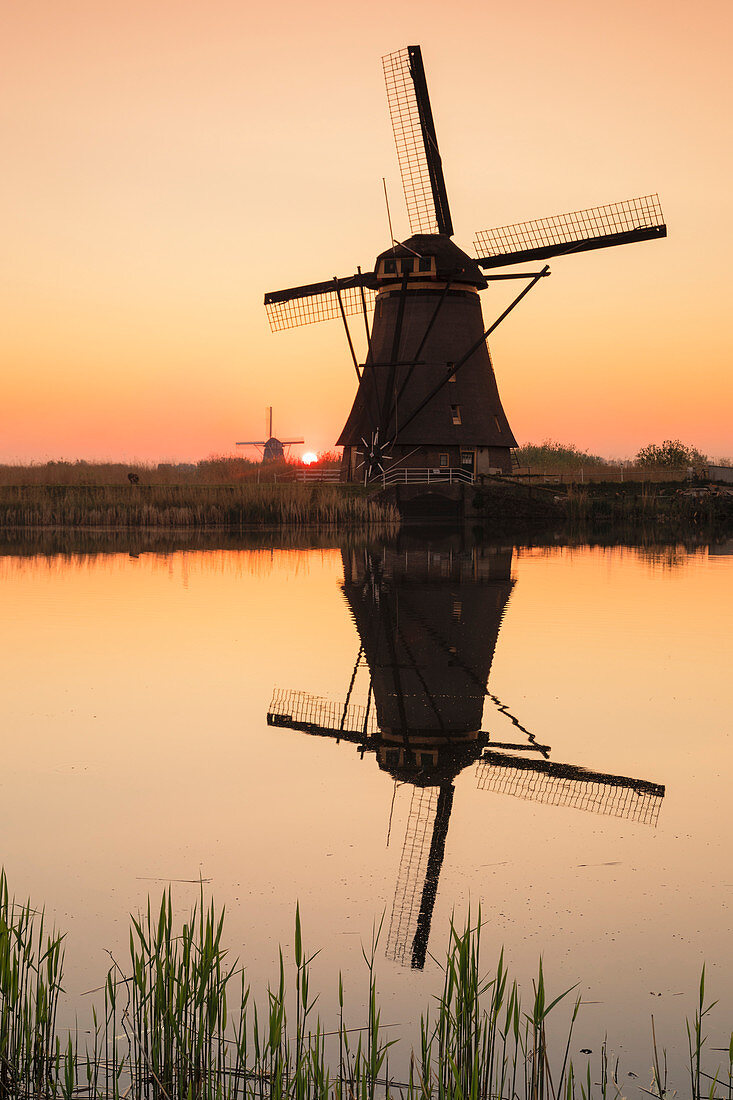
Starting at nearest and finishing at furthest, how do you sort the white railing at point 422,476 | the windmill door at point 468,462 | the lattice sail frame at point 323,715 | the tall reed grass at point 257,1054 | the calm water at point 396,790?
the tall reed grass at point 257,1054 < the calm water at point 396,790 < the lattice sail frame at point 323,715 < the white railing at point 422,476 < the windmill door at point 468,462

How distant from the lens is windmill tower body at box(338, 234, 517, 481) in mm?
34688

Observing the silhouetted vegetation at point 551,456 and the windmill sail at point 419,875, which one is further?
the silhouetted vegetation at point 551,456

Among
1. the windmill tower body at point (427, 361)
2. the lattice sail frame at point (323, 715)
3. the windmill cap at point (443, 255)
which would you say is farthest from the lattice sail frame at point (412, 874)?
the windmill cap at point (443, 255)

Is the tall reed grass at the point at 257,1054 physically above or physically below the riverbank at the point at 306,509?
below

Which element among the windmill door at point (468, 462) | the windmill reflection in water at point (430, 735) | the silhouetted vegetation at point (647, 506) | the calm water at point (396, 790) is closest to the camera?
the calm water at point (396, 790)

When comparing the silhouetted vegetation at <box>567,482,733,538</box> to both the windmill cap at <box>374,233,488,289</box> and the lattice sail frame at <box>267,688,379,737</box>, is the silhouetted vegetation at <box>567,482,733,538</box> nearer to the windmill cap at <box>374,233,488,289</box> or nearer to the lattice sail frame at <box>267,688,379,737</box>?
the windmill cap at <box>374,233,488,289</box>

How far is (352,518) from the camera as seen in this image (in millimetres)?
34625

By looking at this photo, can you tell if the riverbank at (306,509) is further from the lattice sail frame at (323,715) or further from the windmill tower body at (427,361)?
the lattice sail frame at (323,715)

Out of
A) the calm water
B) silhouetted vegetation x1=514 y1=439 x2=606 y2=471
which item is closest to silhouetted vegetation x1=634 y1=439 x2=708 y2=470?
silhouetted vegetation x1=514 y1=439 x2=606 y2=471

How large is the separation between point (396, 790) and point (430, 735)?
1379 mm

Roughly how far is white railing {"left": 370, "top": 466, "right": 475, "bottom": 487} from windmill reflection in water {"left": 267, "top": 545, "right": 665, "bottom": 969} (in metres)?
21.1

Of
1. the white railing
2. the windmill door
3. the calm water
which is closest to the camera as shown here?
the calm water

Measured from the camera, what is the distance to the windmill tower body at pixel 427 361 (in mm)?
34688

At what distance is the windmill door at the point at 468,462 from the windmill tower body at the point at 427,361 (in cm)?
5
